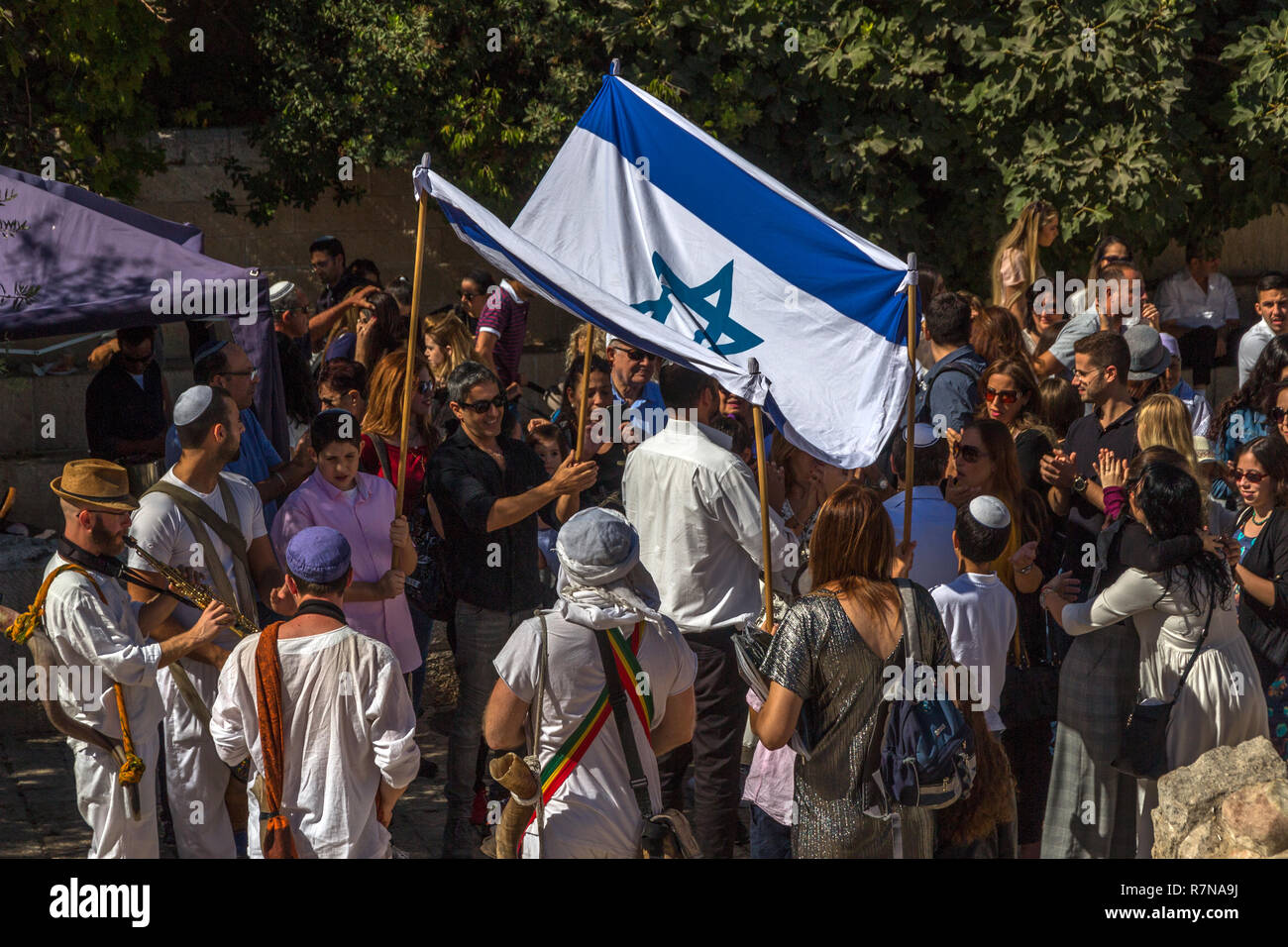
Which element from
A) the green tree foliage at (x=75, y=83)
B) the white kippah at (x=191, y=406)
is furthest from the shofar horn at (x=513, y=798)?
the green tree foliage at (x=75, y=83)

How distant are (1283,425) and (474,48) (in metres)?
6.58

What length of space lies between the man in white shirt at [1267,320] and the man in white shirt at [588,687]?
19.8 ft

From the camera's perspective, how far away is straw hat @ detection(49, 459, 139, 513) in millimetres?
5512

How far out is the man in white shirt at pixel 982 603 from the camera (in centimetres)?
557

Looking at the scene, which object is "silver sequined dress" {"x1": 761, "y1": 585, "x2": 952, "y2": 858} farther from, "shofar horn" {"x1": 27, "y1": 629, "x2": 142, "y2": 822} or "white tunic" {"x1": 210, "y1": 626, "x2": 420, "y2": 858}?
"shofar horn" {"x1": 27, "y1": 629, "x2": 142, "y2": 822}

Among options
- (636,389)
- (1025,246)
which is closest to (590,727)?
(636,389)

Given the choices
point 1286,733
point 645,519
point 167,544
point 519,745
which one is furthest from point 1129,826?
point 167,544

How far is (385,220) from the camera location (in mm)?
Result: 13352

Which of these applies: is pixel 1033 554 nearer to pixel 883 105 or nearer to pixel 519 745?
pixel 519 745

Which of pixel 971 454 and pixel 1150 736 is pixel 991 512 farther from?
pixel 1150 736

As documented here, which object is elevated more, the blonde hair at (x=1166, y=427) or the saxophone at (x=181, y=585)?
the blonde hair at (x=1166, y=427)

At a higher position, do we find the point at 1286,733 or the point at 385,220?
the point at 385,220

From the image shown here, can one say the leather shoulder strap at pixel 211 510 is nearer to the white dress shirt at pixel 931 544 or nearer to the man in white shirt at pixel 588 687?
the man in white shirt at pixel 588 687

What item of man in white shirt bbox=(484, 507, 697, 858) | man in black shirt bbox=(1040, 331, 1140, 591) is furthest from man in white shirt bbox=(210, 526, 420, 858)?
man in black shirt bbox=(1040, 331, 1140, 591)
